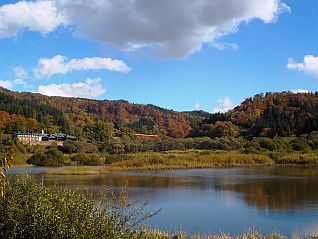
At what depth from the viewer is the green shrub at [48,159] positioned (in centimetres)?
6781

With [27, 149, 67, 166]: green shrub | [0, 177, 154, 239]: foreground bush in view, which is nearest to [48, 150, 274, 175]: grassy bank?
[27, 149, 67, 166]: green shrub

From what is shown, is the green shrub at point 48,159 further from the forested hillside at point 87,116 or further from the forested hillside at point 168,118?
A: the forested hillside at point 87,116

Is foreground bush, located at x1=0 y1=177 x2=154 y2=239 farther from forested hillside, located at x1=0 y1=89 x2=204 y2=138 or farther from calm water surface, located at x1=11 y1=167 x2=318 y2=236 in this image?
forested hillside, located at x1=0 y1=89 x2=204 y2=138

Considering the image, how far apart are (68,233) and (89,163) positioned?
5656 centimetres

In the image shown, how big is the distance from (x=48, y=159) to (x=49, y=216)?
6252 cm

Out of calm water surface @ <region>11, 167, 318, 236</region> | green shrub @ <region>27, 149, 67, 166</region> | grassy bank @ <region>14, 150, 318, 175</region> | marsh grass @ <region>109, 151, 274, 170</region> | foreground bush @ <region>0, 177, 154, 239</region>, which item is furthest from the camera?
green shrub @ <region>27, 149, 67, 166</region>

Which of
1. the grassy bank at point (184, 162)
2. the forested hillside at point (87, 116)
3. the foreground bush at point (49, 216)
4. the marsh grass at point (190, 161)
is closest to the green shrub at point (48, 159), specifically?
the grassy bank at point (184, 162)

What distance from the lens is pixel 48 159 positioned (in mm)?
68562

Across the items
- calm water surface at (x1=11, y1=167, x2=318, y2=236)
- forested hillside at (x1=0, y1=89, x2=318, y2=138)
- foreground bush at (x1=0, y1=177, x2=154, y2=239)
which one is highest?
forested hillside at (x1=0, y1=89, x2=318, y2=138)

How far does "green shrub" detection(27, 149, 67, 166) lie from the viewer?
6781cm

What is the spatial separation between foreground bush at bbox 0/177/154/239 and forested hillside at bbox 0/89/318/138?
281ft

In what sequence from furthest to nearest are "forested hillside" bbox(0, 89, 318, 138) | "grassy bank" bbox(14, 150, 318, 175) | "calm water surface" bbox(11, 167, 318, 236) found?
"forested hillside" bbox(0, 89, 318, 138) < "grassy bank" bbox(14, 150, 318, 175) < "calm water surface" bbox(11, 167, 318, 236)

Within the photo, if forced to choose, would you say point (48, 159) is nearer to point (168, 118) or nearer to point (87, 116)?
point (87, 116)

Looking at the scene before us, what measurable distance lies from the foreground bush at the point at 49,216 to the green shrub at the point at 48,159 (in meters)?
59.5
